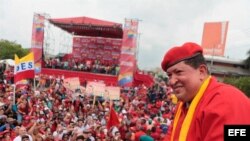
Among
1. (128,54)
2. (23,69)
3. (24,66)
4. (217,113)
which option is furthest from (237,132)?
(128,54)

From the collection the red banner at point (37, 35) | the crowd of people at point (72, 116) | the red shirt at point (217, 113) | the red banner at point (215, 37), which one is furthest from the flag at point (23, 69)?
the red banner at point (215, 37)

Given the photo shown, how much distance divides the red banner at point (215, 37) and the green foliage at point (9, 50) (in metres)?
40.9

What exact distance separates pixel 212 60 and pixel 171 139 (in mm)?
72382

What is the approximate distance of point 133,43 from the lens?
31.5 metres

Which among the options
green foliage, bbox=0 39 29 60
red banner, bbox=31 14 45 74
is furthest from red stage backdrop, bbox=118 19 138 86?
green foliage, bbox=0 39 29 60

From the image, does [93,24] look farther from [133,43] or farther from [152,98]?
[152,98]

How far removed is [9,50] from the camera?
92.1m

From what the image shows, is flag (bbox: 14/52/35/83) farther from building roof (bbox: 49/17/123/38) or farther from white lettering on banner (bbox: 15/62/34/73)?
building roof (bbox: 49/17/123/38)

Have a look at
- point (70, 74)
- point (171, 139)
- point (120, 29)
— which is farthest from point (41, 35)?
point (171, 139)

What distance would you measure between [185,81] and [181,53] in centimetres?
14

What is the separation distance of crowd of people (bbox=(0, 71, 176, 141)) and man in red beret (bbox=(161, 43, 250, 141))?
310cm

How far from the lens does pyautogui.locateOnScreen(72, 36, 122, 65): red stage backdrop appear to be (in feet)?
147

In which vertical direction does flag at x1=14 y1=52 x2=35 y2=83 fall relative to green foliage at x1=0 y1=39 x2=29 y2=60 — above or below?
above

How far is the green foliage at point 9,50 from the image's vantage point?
90688 mm
